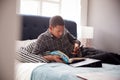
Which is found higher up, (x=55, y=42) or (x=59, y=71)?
(x=55, y=42)

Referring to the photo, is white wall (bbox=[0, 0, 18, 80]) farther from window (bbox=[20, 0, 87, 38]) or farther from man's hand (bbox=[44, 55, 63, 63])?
window (bbox=[20, 0, 87, 38])

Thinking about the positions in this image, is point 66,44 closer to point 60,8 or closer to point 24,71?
point 24,71

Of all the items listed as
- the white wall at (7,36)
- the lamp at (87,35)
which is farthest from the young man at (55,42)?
the white wall at (7,36)

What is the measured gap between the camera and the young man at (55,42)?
1785 millimetres

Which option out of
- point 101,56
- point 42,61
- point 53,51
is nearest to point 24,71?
point 42,61

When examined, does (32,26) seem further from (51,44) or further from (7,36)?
(7,36)

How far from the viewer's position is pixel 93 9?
10.4ft

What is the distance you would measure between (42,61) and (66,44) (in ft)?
1.25

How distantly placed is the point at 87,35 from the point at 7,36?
7.87ft

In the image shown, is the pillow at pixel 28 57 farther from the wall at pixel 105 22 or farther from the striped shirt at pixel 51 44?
the wall at pixel 105 22

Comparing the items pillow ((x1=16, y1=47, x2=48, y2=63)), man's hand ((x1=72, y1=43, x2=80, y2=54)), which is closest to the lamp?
man's hand ((x1=72, y1=43, x2=80, y2=54))

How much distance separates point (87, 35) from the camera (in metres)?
2.85

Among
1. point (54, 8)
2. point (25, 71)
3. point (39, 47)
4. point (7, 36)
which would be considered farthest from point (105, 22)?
point (7, 36)

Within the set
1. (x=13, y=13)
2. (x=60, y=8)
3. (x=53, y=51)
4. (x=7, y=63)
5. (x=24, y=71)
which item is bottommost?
(x=24, y=71)
